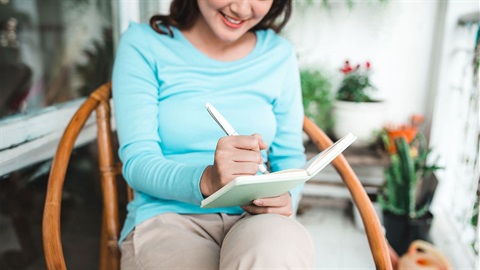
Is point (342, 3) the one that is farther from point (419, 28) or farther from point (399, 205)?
point (399, 205)

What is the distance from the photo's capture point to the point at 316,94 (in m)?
1.81

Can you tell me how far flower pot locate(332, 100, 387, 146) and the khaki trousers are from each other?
94 centimetres

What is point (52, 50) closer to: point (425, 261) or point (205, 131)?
point (205, 131)

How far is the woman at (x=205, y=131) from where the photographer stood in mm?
725

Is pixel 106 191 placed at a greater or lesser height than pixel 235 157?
lesser

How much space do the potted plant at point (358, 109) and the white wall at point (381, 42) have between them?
93mm

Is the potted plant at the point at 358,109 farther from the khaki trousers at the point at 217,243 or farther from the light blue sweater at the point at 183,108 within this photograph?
the khaki trousers at the point at 217,243

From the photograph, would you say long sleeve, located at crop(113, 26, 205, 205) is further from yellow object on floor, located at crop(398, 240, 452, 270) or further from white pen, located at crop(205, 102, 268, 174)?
yellow object on floor, located at crop(398, 240, 452, 270)

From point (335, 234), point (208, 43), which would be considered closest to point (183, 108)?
point (208, 43)

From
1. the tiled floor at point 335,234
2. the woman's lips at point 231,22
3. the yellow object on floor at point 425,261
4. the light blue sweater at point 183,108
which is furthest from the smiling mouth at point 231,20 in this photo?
the yellow object on floor at point 425,261

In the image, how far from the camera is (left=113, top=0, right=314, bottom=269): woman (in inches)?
28.5

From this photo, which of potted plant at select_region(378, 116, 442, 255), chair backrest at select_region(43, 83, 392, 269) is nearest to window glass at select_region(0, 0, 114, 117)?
chair backrest at select_region(43, 83, 392, 269)

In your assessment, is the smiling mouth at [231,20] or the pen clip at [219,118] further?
the smiling mouth at [231,20]

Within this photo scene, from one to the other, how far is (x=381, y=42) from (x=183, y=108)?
115 centimetres
